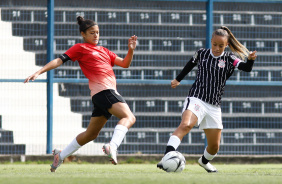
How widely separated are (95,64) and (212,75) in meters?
1.12

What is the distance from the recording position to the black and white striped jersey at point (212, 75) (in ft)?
19.4

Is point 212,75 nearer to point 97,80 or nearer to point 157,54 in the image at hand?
point 97,80

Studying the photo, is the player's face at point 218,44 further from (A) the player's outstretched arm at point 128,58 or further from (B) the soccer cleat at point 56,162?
(B) the soccer cleat at point 56,162

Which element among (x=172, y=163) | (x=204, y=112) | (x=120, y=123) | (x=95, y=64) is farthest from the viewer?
(x=95, y=64)

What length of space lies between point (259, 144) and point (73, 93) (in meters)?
3.03

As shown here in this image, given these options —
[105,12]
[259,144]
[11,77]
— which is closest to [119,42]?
[105,12]

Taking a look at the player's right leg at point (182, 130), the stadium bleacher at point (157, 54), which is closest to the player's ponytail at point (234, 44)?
the player's right leg at point (182, 130)

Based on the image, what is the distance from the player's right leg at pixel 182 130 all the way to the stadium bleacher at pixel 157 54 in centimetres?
348

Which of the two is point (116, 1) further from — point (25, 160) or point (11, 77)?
point (25, 160)

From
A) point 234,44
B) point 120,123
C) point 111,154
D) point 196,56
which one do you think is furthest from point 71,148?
point 234,44

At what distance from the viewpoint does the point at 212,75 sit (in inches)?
235

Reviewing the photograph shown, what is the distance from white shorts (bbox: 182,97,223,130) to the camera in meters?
5.80

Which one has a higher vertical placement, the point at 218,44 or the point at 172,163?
the point at 218,44

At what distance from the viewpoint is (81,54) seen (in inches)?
240
